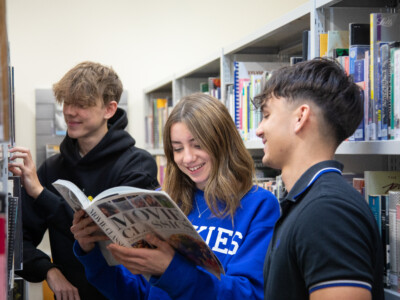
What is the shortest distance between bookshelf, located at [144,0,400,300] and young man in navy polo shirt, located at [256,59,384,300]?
0.32 m

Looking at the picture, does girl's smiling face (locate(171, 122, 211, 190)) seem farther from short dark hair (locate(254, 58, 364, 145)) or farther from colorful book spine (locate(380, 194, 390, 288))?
colorful book spine (locate(380, 194, 390, 288))

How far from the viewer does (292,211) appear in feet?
3.08

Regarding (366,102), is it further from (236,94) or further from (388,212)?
(236,94)

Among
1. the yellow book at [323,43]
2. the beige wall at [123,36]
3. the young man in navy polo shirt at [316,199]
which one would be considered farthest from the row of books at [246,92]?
the beige wall at [123,36]

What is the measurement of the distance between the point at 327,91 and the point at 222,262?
51 cm

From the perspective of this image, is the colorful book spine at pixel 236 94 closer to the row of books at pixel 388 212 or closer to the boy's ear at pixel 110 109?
the boy's ear at pixel 110 109

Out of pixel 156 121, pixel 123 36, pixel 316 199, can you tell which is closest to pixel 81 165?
pixel 316 199

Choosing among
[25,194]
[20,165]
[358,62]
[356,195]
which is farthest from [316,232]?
[25,194]

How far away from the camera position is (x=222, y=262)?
4.03 ft

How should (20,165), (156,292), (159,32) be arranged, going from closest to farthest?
(156,292) < (20,165) < (159,32)

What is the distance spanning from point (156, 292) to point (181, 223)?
1.44 ft

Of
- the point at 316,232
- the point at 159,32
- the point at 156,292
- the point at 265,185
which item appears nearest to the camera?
the point at 316,232

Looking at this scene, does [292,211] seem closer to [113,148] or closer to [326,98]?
[326,98]

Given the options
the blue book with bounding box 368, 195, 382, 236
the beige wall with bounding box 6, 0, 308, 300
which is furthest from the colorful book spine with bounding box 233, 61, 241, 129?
the beige wall with bounding box 6, 0, 308, 300
